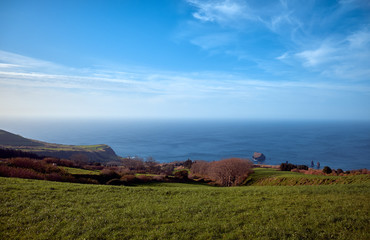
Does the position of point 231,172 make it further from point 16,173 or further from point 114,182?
point 16,173

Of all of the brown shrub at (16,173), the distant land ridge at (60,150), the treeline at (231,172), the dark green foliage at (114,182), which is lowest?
the distant land ridge at (60,150)

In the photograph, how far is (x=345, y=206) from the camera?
1070cm

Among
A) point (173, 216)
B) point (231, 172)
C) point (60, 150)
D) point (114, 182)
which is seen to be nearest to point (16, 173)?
point (114, 182)

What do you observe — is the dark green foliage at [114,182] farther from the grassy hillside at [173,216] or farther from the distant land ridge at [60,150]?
the distant land ridge at [60,150]

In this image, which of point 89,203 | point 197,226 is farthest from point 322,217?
point 89,203

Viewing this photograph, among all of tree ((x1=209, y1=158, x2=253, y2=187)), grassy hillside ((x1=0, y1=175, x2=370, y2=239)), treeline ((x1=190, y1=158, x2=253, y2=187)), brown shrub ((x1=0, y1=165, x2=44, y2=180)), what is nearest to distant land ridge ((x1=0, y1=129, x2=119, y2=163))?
treeline ((x1=190, y1=158, x2=253, y2=187))

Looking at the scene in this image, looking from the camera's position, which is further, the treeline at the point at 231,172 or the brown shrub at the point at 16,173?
the treeline at the point at 231,172

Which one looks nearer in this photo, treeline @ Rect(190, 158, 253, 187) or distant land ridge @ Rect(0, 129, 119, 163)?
treeline @ Rect(190, 158, 253, 187)

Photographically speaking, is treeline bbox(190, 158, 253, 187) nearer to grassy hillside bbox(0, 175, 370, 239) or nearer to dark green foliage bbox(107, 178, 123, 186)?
dark green foliage bbox(107, 178, 123, 186)

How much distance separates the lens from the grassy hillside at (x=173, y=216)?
8125 mm

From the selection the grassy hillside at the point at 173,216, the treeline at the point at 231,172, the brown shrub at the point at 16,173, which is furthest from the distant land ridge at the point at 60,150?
the grassy hillside at the point at 173,216

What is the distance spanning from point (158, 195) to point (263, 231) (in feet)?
30.2

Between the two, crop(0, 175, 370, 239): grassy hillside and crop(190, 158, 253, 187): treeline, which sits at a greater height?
crop(0, 175, 370, 239): grassy hillside

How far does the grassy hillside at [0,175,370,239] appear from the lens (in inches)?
320
